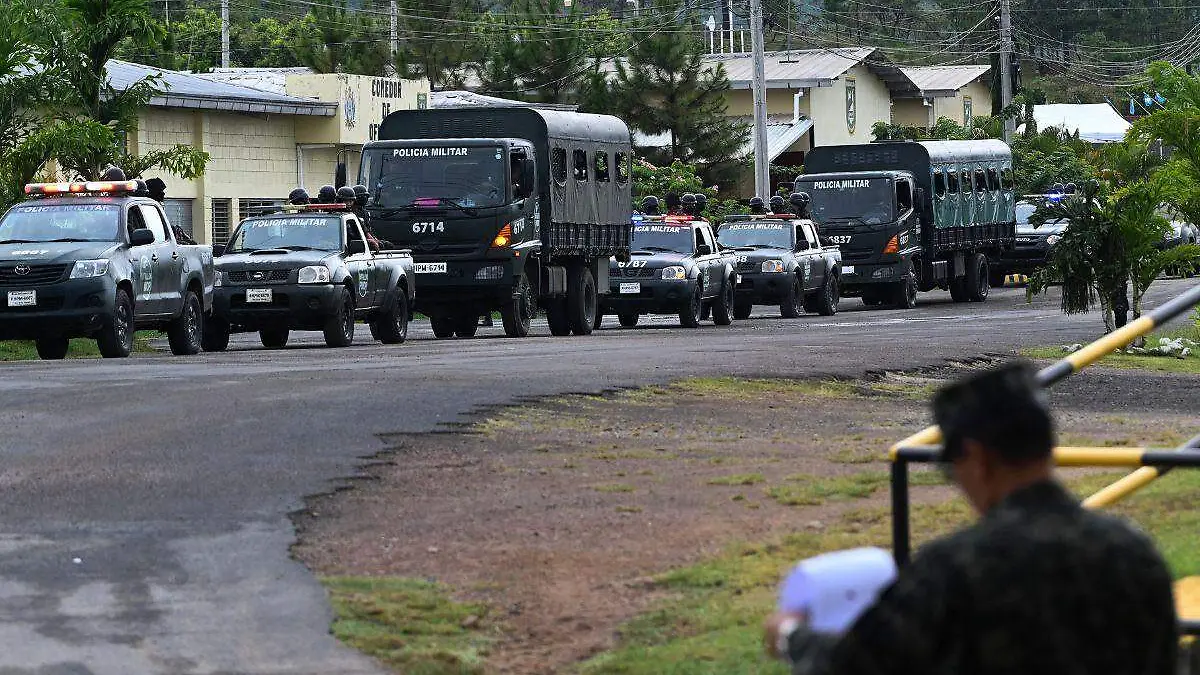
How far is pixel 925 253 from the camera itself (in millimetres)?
40438

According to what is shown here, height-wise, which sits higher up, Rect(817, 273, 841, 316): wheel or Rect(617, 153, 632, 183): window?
Rect(617, 153, 632, 183): window

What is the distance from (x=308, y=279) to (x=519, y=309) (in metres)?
4.36

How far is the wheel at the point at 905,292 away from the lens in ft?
129

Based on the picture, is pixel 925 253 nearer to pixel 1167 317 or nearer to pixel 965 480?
pixel 1167 317

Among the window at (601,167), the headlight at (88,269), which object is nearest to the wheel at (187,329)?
the headlight at (88,269)

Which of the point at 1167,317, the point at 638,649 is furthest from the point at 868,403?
the point at 1167,317

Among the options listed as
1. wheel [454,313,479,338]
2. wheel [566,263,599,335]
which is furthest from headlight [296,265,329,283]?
wheel [566,263,599,335]

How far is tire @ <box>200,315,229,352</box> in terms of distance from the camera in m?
25.9

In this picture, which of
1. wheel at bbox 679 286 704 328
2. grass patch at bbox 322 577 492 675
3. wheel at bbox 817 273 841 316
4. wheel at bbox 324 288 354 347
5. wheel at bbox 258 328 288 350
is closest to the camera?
grass patch at bbox 322 577 492 675

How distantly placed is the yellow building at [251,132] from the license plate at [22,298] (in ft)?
62.2

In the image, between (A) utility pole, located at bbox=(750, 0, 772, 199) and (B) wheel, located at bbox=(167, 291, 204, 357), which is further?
(A) utility pole, located at bbox=(750, 0, 772, 199)

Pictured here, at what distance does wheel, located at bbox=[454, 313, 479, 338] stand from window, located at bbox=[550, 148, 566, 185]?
7.92 feet

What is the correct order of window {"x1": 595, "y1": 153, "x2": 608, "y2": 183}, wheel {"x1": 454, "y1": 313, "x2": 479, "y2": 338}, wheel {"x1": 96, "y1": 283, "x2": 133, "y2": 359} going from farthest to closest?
window {"x1": 595, "y1": 153, "x2": 608, "y2": 183}
wheel {"x1": 454, "y1": 313, "x2": 479, "y2": 338}
wheel {"x1": 96, "y1": 283, "x2": 133, "y2": 359}

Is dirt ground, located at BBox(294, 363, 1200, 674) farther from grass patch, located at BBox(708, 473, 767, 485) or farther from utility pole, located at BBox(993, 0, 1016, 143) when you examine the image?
utility pole, located at BBox(993, 0, 1016, 143)
